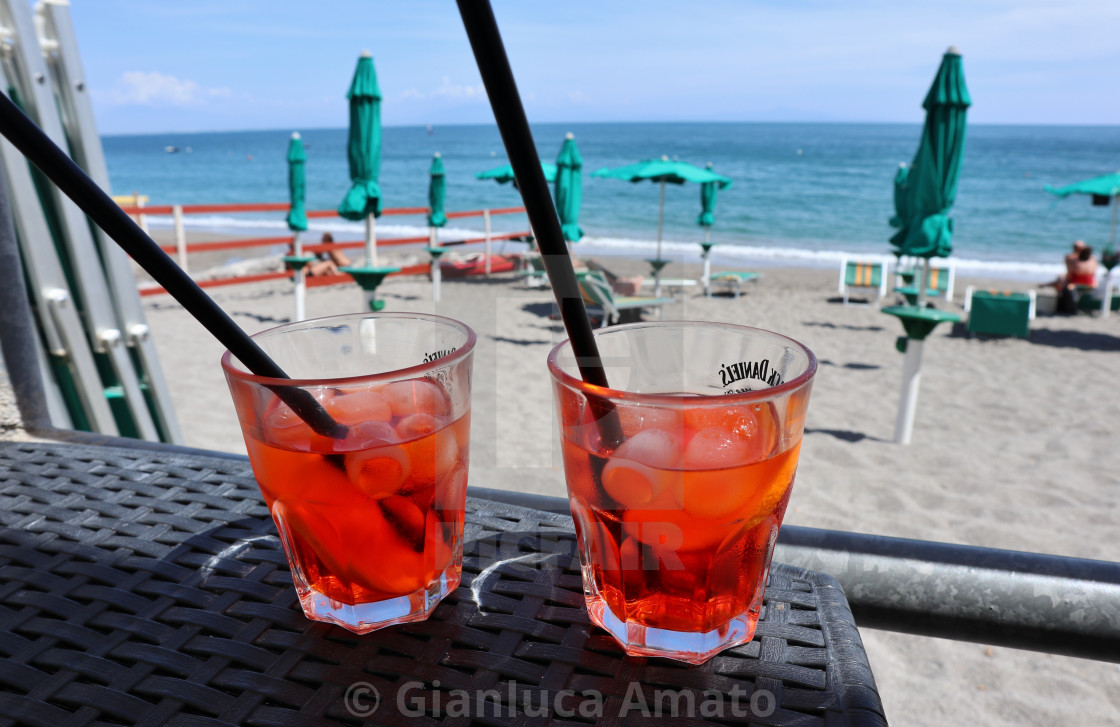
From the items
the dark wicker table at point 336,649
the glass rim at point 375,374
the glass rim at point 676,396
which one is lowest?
the dark wicker table at point 336,649

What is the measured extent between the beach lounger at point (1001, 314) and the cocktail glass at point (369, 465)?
A: 8104 mm

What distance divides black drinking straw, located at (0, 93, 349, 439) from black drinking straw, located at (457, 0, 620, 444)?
8.4 inches

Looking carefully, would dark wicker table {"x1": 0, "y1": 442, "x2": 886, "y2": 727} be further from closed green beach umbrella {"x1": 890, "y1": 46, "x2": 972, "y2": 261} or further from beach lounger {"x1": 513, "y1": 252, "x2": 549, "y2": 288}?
beach lounger {"x1": 513, "y1": 252, "x2": 549, "y2": 288}

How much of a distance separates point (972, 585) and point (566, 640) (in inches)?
15.6

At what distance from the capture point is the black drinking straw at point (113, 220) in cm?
40

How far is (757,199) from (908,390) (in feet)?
80.5

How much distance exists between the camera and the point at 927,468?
4375mm

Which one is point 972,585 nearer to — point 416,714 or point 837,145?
point 416,714

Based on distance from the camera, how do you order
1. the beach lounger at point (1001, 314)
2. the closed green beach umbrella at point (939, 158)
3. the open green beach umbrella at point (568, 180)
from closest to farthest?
the closed green beach umbrella at point (939, 158)
the beach lounger at point (1001, 314)
the open green beach umbrella at point (568, 180)

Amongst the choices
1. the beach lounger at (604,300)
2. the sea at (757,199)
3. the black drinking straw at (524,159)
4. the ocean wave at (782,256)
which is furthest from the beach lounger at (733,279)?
the black drinking straw at (524,159)

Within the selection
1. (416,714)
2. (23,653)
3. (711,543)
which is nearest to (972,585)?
(711,543)

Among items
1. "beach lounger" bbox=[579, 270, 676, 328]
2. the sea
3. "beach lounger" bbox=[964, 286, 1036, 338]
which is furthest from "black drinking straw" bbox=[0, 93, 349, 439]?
the sea

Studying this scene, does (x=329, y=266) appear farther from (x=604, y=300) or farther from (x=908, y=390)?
(x=908, y=390)

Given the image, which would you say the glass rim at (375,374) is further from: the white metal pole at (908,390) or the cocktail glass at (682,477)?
the white metal pole at (908,390)
